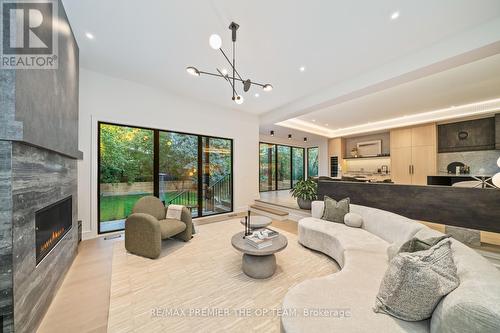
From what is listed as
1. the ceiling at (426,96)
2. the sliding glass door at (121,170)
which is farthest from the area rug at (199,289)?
the ceiling at (426,96)

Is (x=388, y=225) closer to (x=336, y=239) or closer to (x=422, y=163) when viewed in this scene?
(x=336, y=239)

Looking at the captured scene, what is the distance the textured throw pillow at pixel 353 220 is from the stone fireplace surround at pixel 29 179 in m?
3.79

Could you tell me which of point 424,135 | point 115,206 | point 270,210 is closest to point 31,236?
point 115,206

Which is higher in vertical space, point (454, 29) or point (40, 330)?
point (454, 29)

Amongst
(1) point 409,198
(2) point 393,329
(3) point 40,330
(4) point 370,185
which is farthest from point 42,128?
(1) point 409,198

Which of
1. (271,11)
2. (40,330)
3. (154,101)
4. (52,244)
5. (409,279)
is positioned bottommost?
(40,330)

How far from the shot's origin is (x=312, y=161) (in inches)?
396

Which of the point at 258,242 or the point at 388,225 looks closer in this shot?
the point at 258,242

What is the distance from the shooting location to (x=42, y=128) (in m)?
1.70

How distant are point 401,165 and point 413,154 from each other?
0.49 m

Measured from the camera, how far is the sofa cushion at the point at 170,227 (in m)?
2.93

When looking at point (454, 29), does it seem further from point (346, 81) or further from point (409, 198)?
point (409, 198)

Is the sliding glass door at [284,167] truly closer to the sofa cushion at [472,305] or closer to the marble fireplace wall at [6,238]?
the sofa cushion at [472,305]

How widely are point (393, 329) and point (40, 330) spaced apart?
282cm
